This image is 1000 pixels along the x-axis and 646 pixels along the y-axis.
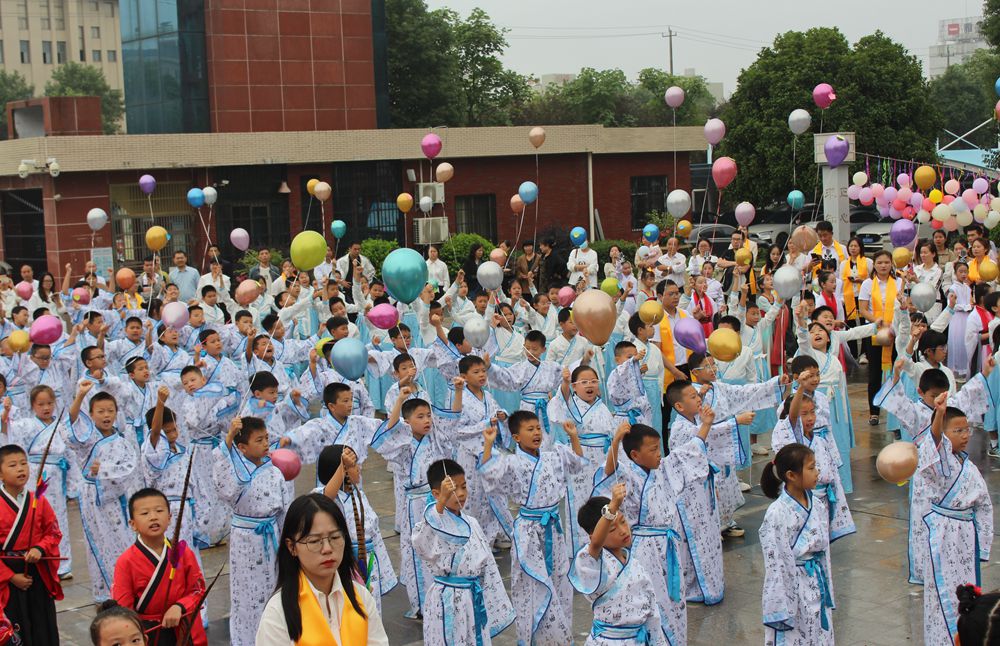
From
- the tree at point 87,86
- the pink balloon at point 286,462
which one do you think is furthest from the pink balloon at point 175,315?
the tree at point 87,86

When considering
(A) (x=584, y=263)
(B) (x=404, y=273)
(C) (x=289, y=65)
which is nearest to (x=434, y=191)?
(C) (x=289, y=65)

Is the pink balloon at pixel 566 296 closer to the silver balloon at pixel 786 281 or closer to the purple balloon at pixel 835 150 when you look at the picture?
the silver balloon at pixel 786 281

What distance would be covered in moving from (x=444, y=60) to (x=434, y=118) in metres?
1.75

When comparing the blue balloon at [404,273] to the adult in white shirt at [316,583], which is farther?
the blue balloon at [404,273]

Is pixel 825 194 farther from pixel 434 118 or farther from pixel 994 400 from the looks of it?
pixel 434 118

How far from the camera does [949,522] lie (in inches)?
251

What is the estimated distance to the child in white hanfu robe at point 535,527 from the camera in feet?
21.7

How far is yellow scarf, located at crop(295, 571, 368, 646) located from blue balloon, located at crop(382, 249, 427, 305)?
3562 millimetres

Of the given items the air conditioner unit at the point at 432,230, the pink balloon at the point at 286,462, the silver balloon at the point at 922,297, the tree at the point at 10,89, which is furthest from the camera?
the tree at the point at 10,89

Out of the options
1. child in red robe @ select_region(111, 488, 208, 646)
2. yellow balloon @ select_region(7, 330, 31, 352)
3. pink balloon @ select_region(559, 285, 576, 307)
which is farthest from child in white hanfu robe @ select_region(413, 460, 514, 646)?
pink balloon @ select_region(559, 285, 576, 307)

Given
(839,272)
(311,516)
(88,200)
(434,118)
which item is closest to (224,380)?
(311,516)

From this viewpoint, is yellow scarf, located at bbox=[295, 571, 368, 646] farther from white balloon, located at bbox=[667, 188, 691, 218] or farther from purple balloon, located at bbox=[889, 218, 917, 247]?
purple balloon, located at bbox=[889, 218, 917, 247]

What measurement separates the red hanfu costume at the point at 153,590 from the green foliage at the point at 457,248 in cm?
1737

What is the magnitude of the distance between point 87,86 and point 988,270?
218 feet
